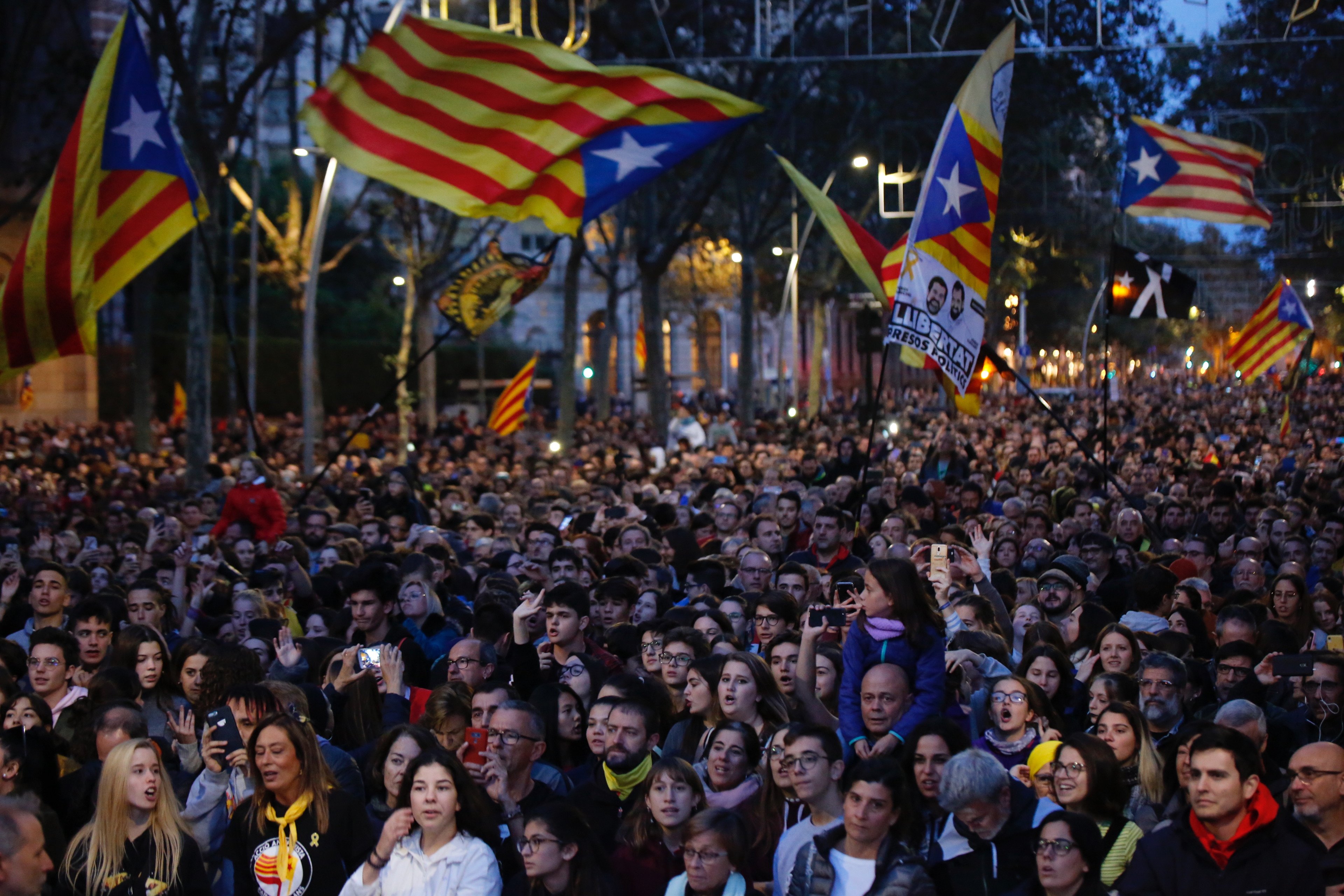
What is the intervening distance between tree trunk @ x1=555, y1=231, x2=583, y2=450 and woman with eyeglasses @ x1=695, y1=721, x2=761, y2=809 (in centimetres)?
2622

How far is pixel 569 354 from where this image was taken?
33.7 metres

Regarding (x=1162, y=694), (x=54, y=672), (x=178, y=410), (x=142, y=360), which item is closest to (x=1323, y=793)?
(x=1162, y=694)

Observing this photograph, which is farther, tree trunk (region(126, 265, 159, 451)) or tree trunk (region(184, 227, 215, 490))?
tree trunk (region(126, 265, 159, 451))

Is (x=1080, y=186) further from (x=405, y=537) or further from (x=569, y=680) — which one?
(x=569, y=680)

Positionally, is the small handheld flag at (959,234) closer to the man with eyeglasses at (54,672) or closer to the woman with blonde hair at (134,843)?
the man with eyeglasses at (54,672)

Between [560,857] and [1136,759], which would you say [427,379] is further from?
[560,857]

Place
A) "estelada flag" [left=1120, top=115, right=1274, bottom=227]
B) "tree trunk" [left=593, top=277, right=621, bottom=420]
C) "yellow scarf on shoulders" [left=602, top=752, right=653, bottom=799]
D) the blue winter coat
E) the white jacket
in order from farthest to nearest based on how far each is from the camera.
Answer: "tree trunk" [left=593, top=277, right=621, bottom=420] < "estelada flag" [left=1120, top=115, right=1274, bottom=227] < the blue winter coat < "yellow scarf on shoulders" [left=602, top=752, right=653, bottom=799] < the white jacket

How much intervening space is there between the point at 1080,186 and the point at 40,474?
27489 millimetres

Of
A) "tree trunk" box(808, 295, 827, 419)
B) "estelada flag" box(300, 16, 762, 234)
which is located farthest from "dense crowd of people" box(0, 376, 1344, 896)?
"tree trunk" box(808, 295, 827, 419)

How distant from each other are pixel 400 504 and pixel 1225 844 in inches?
454

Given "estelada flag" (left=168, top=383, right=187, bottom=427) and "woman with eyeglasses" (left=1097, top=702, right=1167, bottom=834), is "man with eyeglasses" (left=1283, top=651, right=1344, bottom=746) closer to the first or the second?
"woman with eyeglasses" (left=1097, top=702, right=1167, bottom=834)

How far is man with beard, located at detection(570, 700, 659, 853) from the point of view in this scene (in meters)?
6.41

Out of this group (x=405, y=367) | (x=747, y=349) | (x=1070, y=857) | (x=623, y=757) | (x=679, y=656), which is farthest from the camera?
(x=747, y=349)

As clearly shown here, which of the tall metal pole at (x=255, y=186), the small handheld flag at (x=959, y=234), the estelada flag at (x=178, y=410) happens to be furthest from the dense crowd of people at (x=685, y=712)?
the estelada flag at (x=178, y=410)
